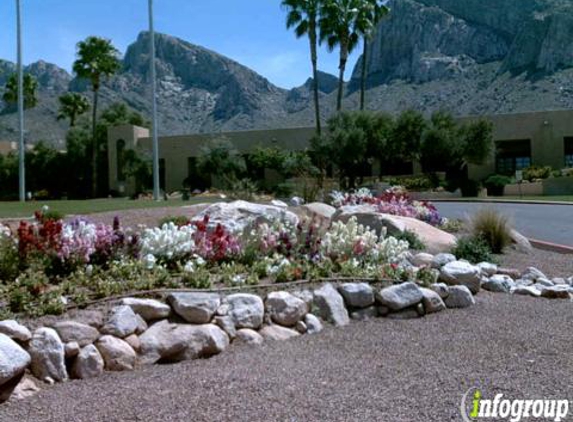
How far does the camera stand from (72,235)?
6273 mm

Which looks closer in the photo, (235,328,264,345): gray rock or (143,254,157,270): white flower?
(235,328,264,345): gray rock

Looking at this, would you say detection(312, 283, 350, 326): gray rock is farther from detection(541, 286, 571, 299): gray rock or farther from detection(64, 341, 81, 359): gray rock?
detection(541, 286, 571, 299): gray rock

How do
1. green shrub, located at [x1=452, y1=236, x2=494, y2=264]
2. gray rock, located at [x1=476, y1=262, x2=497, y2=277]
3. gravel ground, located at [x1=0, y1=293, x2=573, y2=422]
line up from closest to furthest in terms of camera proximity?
gravel ground, located at [x1=0, y1=293, x2=573, y2=422] < gray rock, located at [x1=476, y1=262, x2=497, y2=277] < green shrub, located at [x1=452, y1=236, x2=494, y2=264]

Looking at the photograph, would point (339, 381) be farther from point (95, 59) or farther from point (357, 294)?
point (95, 59)

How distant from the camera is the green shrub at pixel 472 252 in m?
9.26

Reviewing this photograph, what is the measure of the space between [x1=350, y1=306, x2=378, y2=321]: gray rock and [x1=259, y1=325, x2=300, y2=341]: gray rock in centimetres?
83

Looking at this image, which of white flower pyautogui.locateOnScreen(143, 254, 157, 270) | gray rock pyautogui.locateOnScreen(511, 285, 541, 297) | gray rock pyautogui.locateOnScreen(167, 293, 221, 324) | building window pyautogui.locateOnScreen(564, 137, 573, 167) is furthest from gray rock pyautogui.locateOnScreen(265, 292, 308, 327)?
building window pyautogui.locateOnScreen(564, 137, 573, 167)

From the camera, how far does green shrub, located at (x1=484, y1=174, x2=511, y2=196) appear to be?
35.6 m

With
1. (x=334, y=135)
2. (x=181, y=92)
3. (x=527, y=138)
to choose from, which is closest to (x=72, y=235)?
(x=334, y=135)

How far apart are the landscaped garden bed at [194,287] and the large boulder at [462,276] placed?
0.01m

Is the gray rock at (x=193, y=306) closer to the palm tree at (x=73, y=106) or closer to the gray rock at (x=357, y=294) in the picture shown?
the gray rock at (x=357, y=294)

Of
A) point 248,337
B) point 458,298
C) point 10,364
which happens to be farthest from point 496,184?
point 10,364

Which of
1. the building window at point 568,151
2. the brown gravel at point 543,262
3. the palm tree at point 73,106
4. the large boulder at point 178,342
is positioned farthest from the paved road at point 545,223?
the palm tree at point 73,106

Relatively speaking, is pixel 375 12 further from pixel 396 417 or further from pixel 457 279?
pixel 396 417
